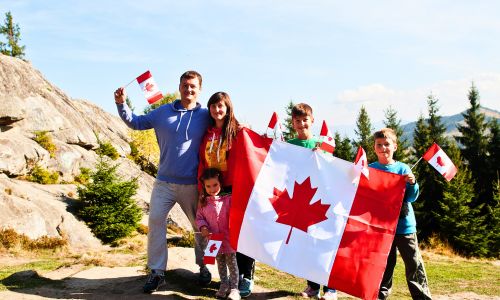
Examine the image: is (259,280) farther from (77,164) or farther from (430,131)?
(430,131)

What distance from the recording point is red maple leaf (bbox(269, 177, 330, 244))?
5469 mm

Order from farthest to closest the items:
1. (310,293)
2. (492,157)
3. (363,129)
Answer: (363,129)
(492,157)
(310,293)

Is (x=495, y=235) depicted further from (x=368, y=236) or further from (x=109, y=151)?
(x=368, y=236)

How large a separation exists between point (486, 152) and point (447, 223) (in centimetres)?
1258

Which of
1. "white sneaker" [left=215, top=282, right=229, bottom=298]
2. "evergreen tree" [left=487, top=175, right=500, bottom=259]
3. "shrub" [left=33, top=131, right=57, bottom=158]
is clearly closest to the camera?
"white sneaker" [left=215, top=282, right=229, bottom=298]

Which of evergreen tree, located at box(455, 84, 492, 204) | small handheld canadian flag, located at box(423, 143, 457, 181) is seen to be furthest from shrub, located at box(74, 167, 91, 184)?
evergreen tree, located at box(455, 84, 492, 204)

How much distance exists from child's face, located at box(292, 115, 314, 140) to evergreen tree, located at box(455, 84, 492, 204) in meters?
35.2

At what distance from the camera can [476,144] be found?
3919cm

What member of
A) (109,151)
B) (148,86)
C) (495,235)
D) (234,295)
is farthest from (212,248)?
(495,235)

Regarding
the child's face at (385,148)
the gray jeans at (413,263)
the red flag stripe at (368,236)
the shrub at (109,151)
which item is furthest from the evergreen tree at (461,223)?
the red flag stripe at (368,236)

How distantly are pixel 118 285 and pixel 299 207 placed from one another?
9.08 feet

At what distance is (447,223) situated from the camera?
29922 millimetres

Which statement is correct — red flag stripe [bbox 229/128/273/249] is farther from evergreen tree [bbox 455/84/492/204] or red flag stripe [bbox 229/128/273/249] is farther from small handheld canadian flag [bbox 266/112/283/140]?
evergreen tree [bbox 455/84/492/204]

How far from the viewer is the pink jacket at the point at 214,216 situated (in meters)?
5.54
